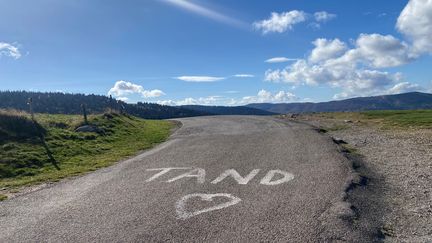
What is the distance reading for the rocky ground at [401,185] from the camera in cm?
707

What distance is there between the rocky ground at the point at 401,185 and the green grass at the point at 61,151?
10012 millimetres

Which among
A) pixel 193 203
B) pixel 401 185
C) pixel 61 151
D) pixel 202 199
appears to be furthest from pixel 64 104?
pixel 401 185

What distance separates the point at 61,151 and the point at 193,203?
12.6 meters

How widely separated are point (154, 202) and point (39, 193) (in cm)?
411

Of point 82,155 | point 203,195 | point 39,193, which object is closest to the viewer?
→ point 203,195

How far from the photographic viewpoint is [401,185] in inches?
405

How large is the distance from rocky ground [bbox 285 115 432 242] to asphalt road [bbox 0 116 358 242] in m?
0.84

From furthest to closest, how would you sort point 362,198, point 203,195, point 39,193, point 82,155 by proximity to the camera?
1. point 82,155
2. point 39,193
3. point 203,195
4. point 362,198

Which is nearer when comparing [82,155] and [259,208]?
[259,208]

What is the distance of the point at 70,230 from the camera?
299 inches

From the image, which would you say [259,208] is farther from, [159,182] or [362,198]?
[159,182]

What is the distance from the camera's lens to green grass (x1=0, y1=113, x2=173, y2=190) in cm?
1498

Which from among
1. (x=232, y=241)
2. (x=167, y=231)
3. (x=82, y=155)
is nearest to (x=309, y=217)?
(x=232, y=241)

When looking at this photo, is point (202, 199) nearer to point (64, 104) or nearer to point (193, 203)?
point (193, 203)
